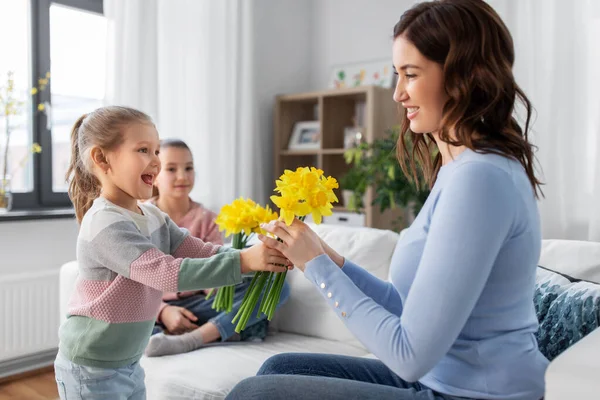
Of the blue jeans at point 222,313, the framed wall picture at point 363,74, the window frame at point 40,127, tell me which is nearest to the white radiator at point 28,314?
the window frame at point 40,127

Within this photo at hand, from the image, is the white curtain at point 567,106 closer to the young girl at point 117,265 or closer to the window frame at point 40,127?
the young girl at point 117,265

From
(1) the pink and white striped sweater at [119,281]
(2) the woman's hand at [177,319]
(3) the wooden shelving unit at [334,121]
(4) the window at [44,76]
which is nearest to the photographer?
(1) the pink and white striped sweater at [119,281]

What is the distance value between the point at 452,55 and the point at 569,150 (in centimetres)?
203

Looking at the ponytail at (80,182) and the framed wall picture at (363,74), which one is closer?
the ponytail at (80,182)

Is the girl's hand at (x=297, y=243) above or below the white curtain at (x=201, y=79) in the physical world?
below

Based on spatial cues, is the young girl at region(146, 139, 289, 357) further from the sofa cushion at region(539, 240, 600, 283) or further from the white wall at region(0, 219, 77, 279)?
the sofa cushion at region(539, 240, 600, 283)

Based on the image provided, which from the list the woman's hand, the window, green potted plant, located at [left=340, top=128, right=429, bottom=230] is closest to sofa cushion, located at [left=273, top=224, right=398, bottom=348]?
the woman's hand

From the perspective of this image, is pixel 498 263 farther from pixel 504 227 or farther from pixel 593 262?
pixel 593 262

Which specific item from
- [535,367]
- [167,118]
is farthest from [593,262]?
[167,118]

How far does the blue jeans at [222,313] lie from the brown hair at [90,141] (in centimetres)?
79

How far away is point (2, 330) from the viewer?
275cm

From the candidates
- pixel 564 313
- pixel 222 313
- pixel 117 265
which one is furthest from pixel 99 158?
pixel 564 313

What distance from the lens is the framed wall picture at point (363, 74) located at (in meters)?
3.86

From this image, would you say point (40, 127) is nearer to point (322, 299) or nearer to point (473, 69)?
point (322, 299)
